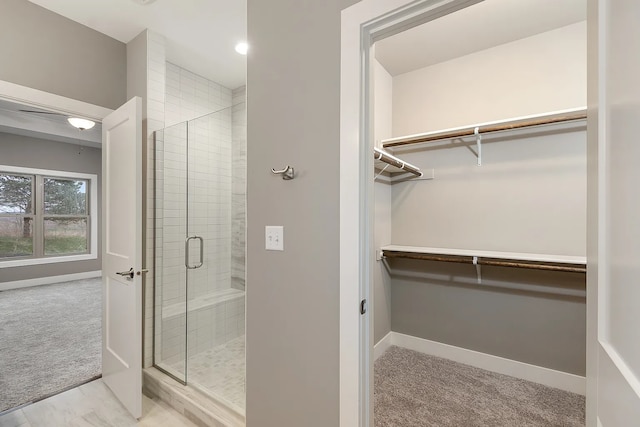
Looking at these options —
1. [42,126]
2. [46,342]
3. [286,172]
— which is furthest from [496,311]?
[42,126]

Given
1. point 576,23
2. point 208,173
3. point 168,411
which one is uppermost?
point 576,23

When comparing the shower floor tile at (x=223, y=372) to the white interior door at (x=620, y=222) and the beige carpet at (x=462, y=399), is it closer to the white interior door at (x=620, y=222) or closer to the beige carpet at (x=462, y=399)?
the beige carpet at (x=462, y=399)

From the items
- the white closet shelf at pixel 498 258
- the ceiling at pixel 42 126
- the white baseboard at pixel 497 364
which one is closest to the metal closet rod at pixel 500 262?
the white closet shelf at pixel 498 258

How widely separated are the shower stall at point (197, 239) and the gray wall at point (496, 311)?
161 cm

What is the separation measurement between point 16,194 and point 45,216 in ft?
1.84

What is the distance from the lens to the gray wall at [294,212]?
1206 mm

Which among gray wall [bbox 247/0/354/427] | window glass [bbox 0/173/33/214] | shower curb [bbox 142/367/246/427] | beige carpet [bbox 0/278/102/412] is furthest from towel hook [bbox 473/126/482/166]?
window glass [bbox 0/173/33/214]

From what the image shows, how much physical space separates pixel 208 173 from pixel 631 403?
266cm

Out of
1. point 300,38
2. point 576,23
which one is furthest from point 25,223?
point 576,23

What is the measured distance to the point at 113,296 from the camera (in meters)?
2.19

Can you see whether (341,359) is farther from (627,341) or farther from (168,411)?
(168,411)

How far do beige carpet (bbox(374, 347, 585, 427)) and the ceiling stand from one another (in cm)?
494

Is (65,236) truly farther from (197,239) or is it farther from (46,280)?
(197,239)

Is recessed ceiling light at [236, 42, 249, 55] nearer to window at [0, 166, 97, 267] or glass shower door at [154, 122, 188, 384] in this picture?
glass shower door at [154, 122, 188, 384]
